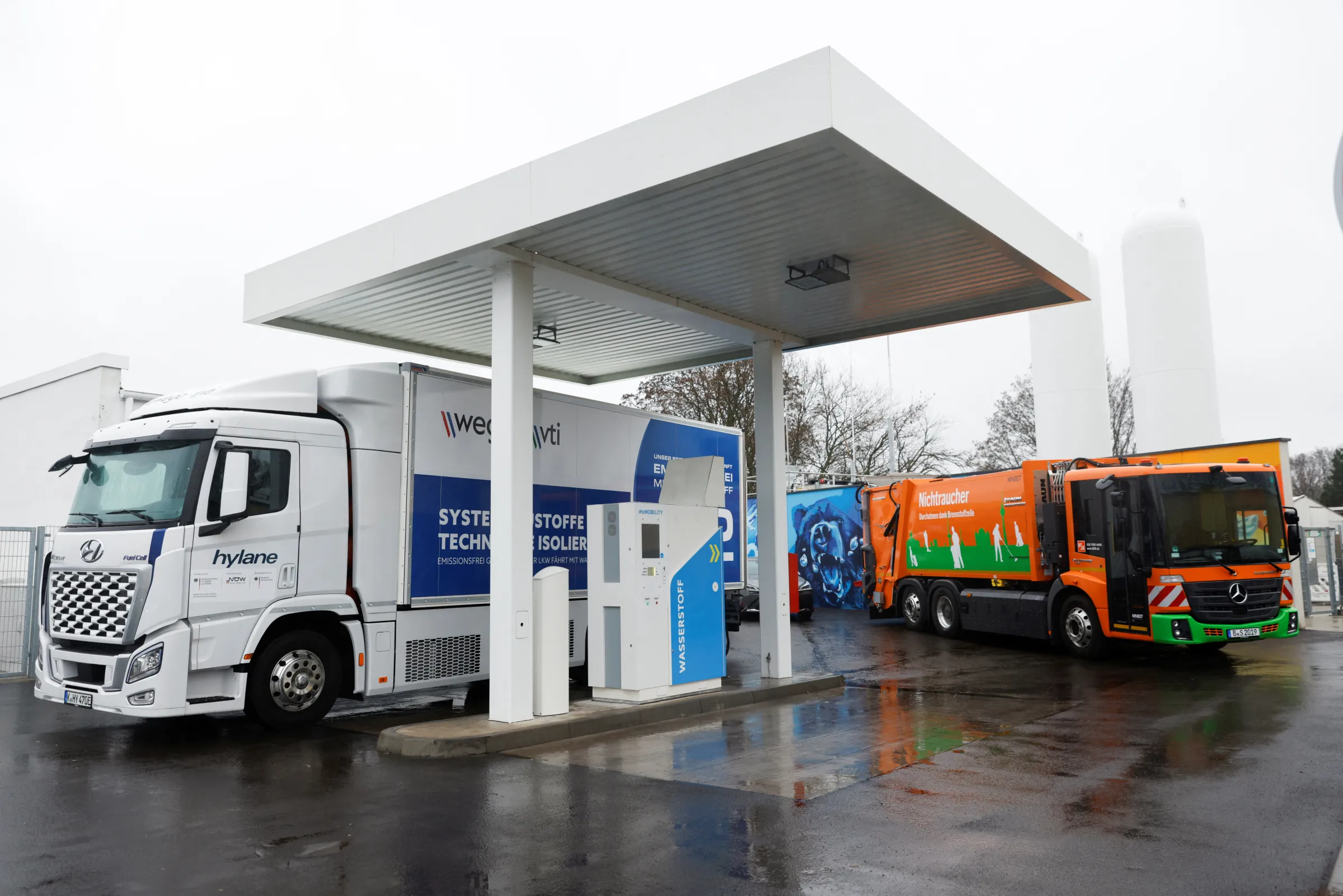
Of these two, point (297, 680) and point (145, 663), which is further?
point (297, 680)

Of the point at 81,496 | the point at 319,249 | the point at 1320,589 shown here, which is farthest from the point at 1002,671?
the point at 1320,589

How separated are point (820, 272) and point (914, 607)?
11.6 metres

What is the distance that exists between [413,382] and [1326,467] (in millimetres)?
74371

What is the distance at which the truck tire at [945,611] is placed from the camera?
1806 centimetres

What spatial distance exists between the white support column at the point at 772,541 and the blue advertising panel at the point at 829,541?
533 inches

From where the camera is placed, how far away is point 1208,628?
505 inches

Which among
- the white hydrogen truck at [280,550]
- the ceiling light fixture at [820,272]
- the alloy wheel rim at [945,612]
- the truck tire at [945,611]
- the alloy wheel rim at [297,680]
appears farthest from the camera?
the alloy wheel rim at [945,612]

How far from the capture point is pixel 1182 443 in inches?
987

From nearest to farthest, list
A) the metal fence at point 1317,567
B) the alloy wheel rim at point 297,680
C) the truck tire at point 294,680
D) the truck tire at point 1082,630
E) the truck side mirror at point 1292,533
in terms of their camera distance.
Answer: the truck tire at point 294,680
the alloy wheel rim at point 297,680
the truck side mirror at point 1292,533
the truck tire at point 1082,630
the metal fence at point 1317,567

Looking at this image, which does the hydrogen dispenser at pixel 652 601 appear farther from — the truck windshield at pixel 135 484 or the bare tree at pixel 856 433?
the bare tree at pixel 856 433

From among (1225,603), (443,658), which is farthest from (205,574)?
(1225,603)

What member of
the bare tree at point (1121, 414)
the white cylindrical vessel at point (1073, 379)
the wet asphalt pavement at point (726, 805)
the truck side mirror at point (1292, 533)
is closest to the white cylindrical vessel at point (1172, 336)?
the white cylindrical vessel at point (1073, 379)

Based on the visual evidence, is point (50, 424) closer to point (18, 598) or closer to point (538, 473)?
point (18, 598)

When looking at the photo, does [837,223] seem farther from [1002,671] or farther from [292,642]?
[1002,671]
